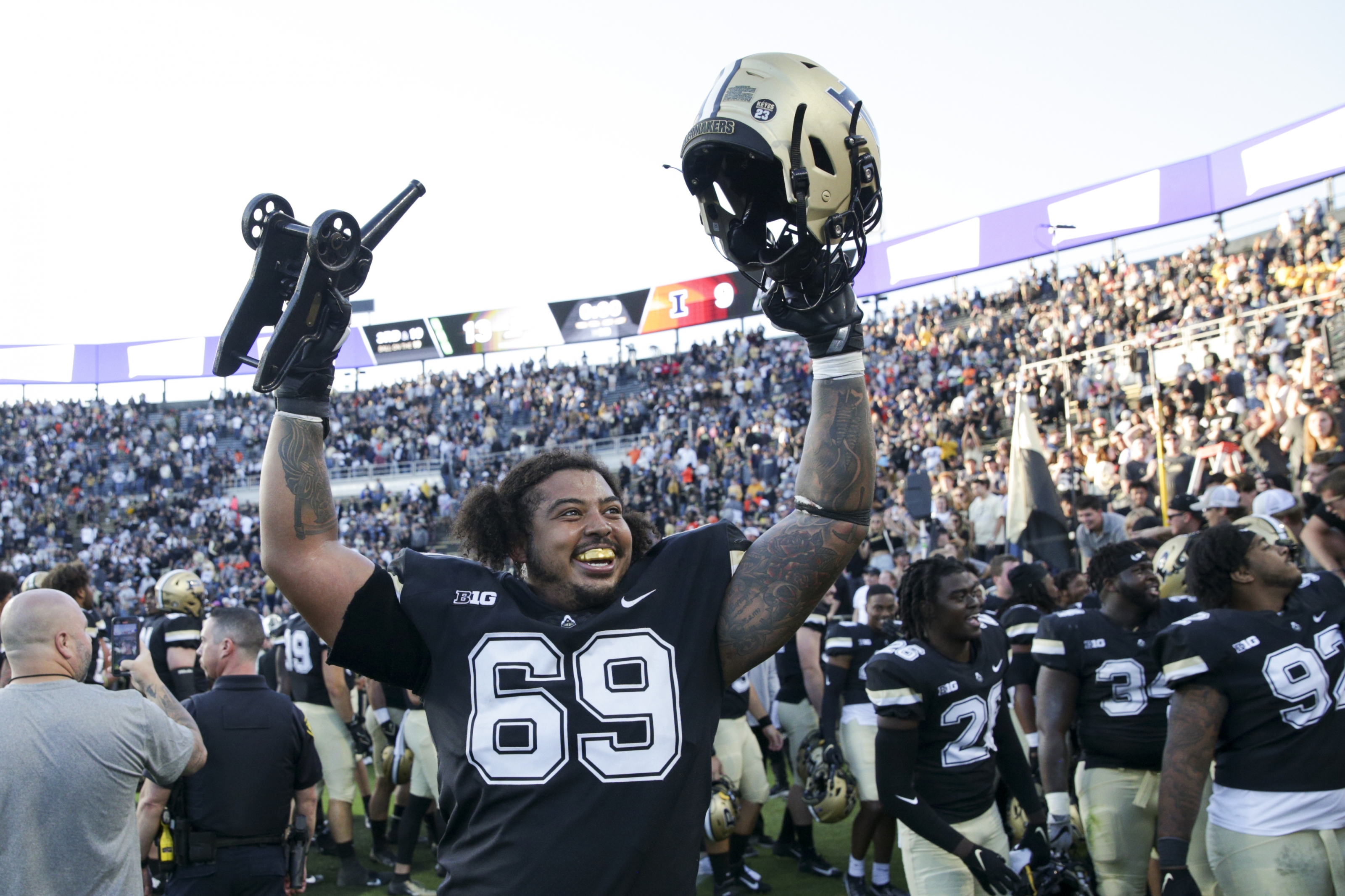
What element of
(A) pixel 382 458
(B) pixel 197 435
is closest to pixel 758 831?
Answer: (A) pixel 382 458

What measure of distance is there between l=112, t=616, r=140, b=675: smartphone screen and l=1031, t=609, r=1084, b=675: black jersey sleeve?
5.04 meters

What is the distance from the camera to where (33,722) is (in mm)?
3393

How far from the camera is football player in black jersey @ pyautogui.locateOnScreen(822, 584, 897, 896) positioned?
20.3 feet

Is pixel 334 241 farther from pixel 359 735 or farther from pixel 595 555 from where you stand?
pixel 359 735

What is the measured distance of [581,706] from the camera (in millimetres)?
2238

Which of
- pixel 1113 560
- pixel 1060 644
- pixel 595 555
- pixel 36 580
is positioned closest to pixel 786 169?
pixel 595 555

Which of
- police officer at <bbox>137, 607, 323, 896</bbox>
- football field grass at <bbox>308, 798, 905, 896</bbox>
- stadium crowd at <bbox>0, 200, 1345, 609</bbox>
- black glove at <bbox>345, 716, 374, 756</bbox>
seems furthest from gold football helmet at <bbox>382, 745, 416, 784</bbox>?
→ police officer at <bbox>137, 607, 323, 896</bbox>

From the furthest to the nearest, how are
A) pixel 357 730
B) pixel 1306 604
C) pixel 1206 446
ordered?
pixel 1206 446 < pixel 357 730 < pixel 1306 604

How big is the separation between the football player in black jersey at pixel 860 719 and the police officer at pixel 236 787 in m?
3.11

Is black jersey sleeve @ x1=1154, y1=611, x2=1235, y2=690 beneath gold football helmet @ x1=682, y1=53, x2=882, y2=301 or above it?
beneath

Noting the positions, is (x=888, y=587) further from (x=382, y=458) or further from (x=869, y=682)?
(x=382, y=458)

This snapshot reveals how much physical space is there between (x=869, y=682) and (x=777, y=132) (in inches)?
115

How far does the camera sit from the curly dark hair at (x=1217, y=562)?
3.75 meters

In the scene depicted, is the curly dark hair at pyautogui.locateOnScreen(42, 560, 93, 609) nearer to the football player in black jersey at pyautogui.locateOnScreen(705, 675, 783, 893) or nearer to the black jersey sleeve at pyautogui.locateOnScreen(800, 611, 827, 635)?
the football player in black jersey at pyautogui.locateOnScreen(705, 675, 783, 893)
